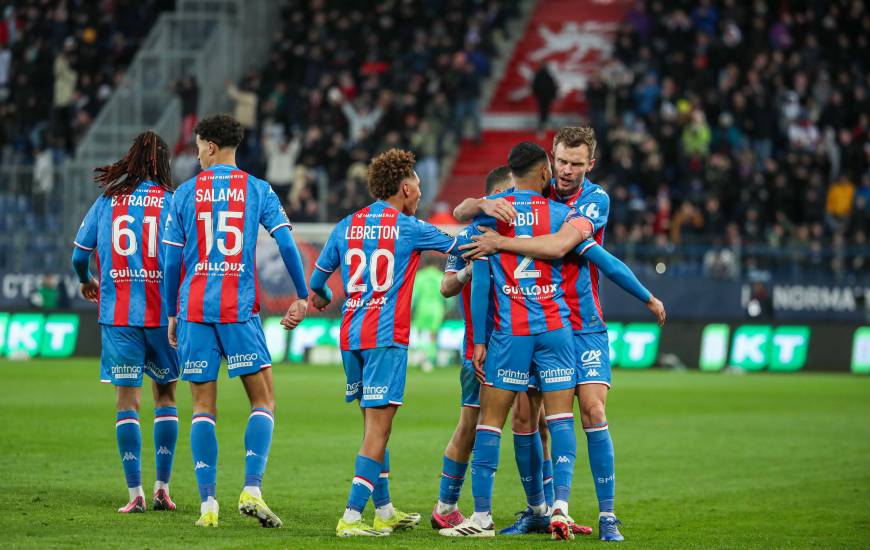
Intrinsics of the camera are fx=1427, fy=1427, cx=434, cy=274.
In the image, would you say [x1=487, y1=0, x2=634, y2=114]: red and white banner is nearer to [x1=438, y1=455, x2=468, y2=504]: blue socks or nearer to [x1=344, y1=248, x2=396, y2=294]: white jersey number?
[x1=438, y1=455, x2=468, y2=504]: blue socks

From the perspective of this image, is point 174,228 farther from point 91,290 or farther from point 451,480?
point 451,480

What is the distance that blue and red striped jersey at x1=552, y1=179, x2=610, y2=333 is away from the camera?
8828 millimetres

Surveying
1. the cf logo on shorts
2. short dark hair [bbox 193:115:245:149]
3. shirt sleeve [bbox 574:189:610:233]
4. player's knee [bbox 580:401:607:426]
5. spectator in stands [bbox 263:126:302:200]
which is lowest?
player's knee [bbox 580:401:607:426]

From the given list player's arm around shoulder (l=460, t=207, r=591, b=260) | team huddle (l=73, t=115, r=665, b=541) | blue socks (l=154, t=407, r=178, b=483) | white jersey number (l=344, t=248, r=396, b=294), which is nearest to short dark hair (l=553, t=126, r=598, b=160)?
team huddle (l=73, t=115, r=665, b=541)

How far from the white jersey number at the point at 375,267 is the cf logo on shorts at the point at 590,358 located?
49.8 inches

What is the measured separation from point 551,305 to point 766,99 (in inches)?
964

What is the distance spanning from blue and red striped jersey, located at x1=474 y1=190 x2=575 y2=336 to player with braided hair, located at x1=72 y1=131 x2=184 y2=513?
2.33m

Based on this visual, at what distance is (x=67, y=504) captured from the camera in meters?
9.55

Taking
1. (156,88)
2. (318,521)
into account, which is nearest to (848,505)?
(318,521)

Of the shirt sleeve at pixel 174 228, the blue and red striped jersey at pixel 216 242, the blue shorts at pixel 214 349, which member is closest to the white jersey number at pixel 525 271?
the blue and red striped jersey at pixel 216 242

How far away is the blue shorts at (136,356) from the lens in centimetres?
954

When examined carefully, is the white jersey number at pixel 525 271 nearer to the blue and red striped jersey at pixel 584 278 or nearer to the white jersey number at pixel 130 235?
the blue and red striped jersey at pixel 584 278

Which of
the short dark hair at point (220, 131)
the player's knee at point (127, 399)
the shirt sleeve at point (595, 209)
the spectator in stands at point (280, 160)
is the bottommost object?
the player's knee at point (127, 399)

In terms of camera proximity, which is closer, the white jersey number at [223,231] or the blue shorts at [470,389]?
the white jersey number at [223,231]
